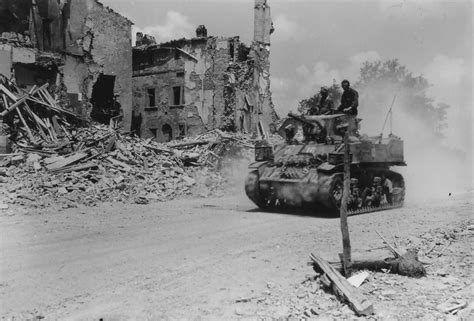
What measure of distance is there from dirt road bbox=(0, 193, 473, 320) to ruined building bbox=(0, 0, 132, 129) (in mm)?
11864

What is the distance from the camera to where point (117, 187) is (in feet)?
44.2

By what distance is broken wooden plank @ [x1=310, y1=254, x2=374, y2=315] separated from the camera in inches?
183

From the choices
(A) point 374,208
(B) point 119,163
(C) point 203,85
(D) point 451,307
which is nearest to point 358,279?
(D) point 451,307

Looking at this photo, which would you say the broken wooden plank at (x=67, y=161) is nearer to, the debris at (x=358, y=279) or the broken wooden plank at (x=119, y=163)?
the broken wooden plank at (x=119, y=163)

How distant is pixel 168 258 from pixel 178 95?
25112 millimetres

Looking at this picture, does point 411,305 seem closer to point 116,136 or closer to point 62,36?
point 116,136

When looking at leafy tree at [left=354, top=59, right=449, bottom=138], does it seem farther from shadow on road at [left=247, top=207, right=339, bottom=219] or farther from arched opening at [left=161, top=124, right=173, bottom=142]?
shadow on road at [left=247, top=207, right=339, bottom=219]

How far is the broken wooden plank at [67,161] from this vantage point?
44.1 feet

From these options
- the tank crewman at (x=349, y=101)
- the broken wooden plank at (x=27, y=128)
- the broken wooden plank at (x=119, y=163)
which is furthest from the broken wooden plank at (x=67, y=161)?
the tank crewman at (x=349, y=101)

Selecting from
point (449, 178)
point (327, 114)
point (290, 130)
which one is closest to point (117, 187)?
point (290, 130)

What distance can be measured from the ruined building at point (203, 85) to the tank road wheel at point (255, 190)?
16689 millimetres

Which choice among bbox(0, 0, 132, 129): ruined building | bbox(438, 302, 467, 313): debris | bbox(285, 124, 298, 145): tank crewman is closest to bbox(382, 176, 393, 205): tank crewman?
bbox(285, 124, 298, 145): tank crewman

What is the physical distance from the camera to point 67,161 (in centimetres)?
1383

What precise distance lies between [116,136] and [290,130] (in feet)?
21.3
